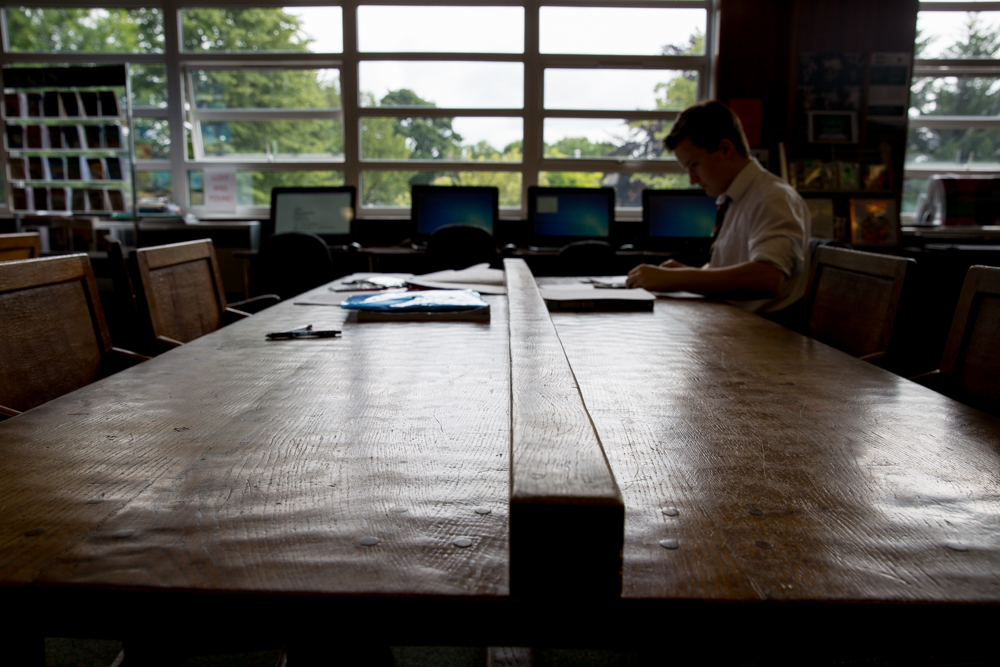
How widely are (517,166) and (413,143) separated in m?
0.79

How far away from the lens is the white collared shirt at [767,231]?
1940 mm

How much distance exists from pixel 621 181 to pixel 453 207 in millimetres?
1301

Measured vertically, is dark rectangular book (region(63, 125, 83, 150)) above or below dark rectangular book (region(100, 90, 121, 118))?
below

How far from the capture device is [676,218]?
4.58 metres

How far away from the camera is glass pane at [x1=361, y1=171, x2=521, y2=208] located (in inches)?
191

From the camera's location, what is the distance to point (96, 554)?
0.43 metres

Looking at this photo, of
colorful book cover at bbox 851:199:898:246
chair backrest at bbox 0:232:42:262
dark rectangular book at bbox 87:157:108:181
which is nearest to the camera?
chair backrest at bbox 0:232:42:262

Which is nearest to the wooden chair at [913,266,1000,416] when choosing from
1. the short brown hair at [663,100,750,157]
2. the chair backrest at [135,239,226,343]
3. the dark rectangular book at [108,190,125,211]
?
the short brown hair at [663,100,750,157]

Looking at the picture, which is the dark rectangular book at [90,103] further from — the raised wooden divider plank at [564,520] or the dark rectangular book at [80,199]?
the raised wooden divider plank at [564,520]

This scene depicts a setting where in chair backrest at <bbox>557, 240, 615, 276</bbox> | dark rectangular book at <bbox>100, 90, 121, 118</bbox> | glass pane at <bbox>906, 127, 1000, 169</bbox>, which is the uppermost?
dark rectangular book at <bbox>100, 90, 121, 118</bbox>

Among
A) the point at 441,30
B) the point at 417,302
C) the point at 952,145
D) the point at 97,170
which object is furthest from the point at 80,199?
the point at 952,145

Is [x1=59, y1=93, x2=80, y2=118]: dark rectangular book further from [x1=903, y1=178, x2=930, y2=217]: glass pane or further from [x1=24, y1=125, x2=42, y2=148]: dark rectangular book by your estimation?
[x1=903, y1=178, x2=930, y2=217]: glass pane

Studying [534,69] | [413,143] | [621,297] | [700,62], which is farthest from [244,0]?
[621,297]

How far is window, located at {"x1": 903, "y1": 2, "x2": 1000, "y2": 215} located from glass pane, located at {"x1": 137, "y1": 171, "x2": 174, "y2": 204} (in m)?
5.50
